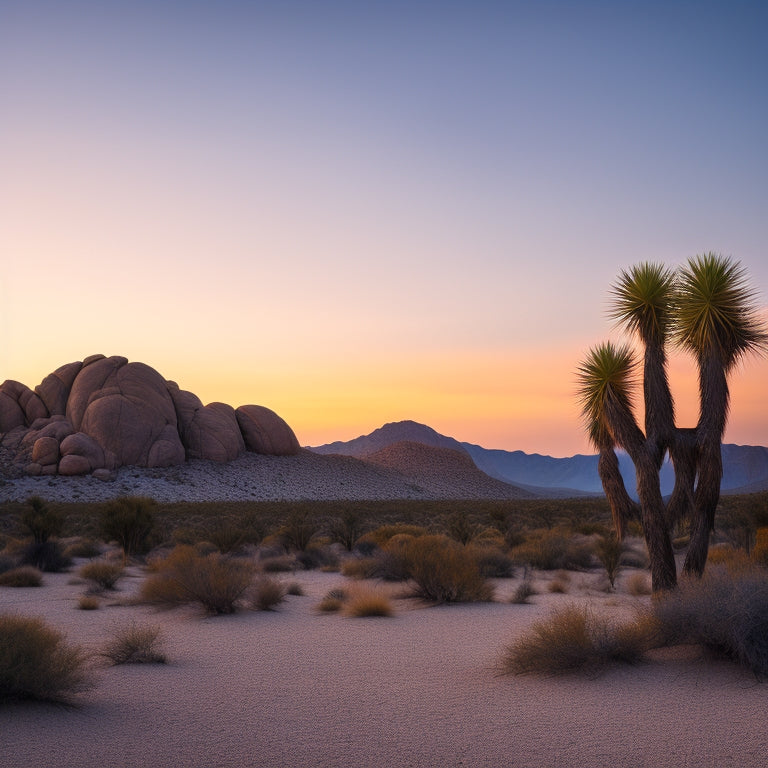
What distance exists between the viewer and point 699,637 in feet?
A: 27.7

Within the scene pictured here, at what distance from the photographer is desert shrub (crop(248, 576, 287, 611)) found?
1324 centimetres

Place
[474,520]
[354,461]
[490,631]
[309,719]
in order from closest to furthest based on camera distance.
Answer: [309,719] < [490,631] < [474,520] < [354,461]

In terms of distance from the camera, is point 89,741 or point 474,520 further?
point 474,520

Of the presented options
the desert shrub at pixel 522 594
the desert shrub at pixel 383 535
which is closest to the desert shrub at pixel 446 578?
the desert shrub at pixel 522 594

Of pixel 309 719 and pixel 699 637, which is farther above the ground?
pixel 699 637

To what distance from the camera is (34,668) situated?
22.5 feet

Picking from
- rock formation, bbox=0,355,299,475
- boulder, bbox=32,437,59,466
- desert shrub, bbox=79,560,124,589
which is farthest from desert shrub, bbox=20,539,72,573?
boulder, bbox=32,437,59,466

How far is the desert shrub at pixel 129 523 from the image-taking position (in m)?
22.0

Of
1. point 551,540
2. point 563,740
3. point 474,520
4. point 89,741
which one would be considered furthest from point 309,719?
point 474,520

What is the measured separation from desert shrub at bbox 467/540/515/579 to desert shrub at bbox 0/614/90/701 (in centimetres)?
1164

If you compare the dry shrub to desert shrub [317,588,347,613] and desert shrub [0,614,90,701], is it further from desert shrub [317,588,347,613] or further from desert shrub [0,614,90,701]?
desert shrub [0,614,90,701]

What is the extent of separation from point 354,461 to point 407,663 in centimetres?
8507

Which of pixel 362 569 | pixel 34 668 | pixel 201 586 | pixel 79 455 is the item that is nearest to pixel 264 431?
pixel 79 455

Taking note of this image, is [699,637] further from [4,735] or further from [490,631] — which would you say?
[4,735]
